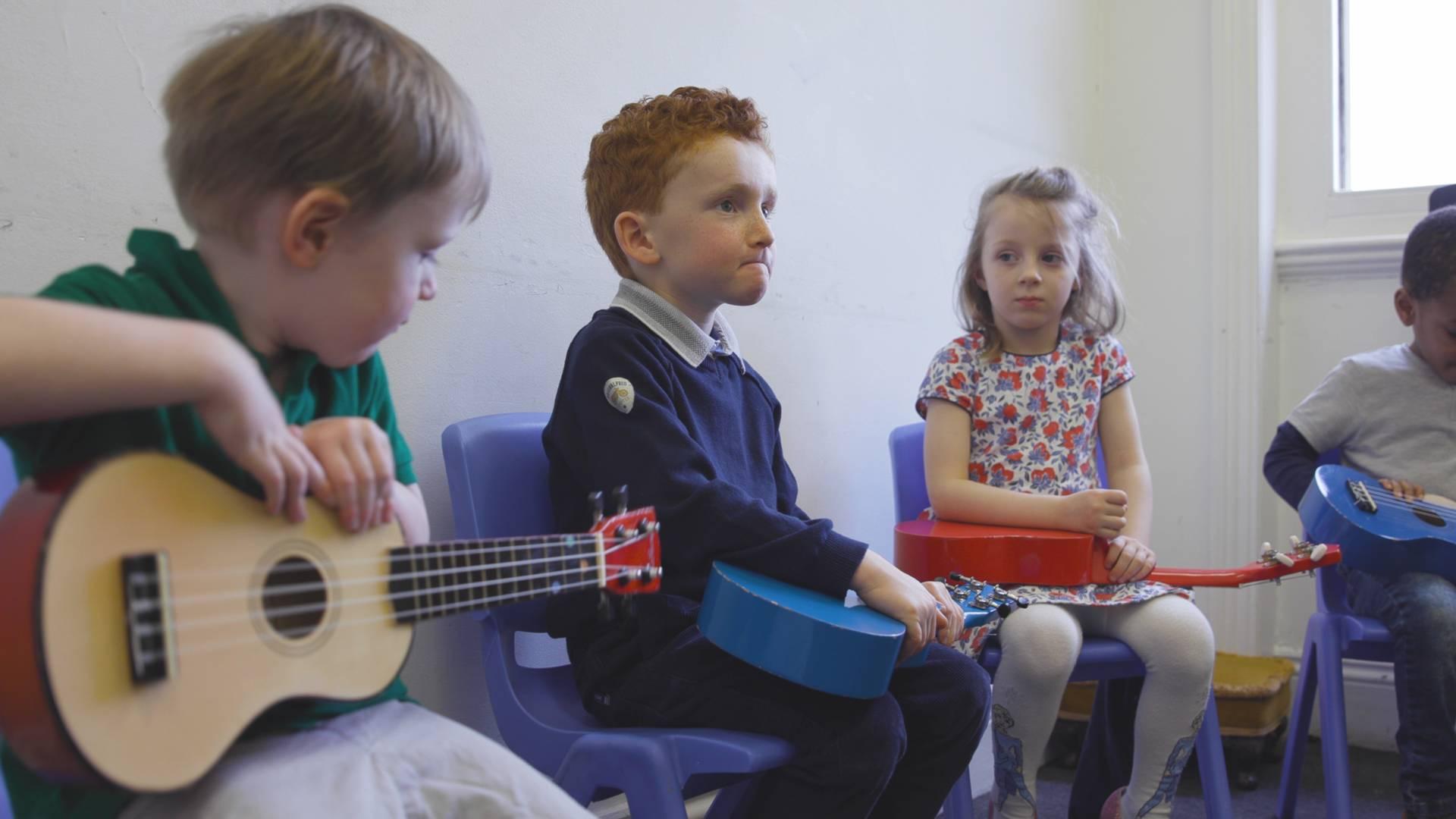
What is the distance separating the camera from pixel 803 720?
128cm

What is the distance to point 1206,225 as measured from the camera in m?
3.10

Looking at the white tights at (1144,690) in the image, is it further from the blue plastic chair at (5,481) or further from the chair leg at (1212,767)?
the blue plastic chair at (5,481)

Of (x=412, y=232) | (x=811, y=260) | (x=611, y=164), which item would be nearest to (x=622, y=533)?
(x=412, y=232)

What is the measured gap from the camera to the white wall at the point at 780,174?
1.18 metres

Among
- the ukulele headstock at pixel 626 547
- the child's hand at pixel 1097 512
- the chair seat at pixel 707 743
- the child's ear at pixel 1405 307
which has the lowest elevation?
the chair seat at pixel 707 743

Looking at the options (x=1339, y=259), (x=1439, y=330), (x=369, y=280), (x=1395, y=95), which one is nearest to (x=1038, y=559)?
(x=1439, y=330)

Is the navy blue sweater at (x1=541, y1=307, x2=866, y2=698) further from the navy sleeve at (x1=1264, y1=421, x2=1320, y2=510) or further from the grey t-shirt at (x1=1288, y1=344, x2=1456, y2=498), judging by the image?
the grey t-shirt at (x1=1288, y1=344, x2=1456, y2=498)

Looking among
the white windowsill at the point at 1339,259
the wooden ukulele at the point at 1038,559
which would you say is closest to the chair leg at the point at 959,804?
the wooden ukulele at the point at 1038,559

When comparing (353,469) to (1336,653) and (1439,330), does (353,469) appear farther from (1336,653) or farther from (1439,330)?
(1439,330)

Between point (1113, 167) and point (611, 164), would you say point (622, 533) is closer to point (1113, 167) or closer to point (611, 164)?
point (611, 164)

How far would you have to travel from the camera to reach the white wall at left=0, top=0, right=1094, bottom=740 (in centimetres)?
118

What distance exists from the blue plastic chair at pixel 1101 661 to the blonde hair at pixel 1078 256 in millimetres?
247

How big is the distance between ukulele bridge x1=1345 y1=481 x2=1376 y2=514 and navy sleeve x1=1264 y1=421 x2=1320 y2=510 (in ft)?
0.44

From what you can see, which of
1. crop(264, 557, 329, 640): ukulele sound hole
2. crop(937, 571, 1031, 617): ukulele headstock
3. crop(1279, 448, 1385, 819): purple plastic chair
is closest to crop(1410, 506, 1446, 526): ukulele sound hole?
crop(1279, 448, 1385, 819): purple plastic chair
